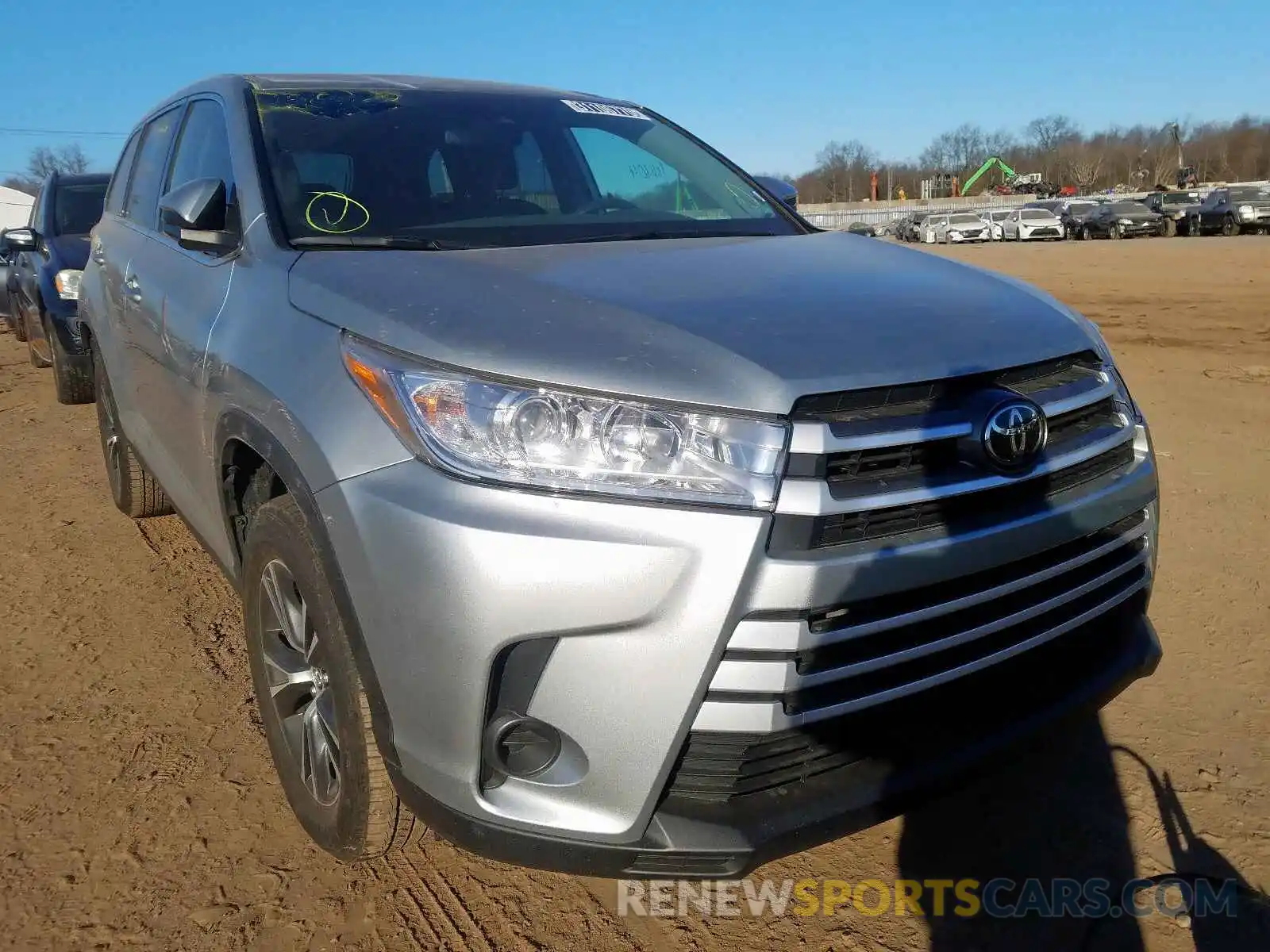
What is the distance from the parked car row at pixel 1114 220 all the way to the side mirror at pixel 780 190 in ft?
110

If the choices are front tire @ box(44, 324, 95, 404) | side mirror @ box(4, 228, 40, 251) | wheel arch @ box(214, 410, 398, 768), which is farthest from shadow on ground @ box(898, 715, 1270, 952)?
front tire @ box(44, 324, 95, 404)

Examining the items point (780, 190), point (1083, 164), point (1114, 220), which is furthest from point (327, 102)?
point (1083, 164)

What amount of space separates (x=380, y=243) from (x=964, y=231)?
42.3 meters

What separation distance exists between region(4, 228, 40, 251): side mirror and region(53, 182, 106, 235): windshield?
3.41 feet

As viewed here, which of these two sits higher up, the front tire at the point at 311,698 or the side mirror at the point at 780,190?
the side mirror at the point at 780,190

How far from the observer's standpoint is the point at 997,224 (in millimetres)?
40906

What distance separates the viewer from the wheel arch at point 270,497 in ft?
6.29

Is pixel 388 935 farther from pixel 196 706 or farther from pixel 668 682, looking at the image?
Answer: pixel 196 706

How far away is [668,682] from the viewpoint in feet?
5.55

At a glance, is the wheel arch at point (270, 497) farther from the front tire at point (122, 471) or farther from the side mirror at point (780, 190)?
the side mirror at point (780, 190)

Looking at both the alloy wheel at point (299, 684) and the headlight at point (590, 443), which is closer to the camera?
the headlight at point (590, 443)

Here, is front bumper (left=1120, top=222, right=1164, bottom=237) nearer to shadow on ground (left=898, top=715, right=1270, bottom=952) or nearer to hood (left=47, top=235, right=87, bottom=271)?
hood (left=47, top=235, right=87, bottom=271)

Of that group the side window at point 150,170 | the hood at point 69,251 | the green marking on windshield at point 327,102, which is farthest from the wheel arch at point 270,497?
the hood at point 69,251

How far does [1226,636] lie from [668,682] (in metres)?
2.58
